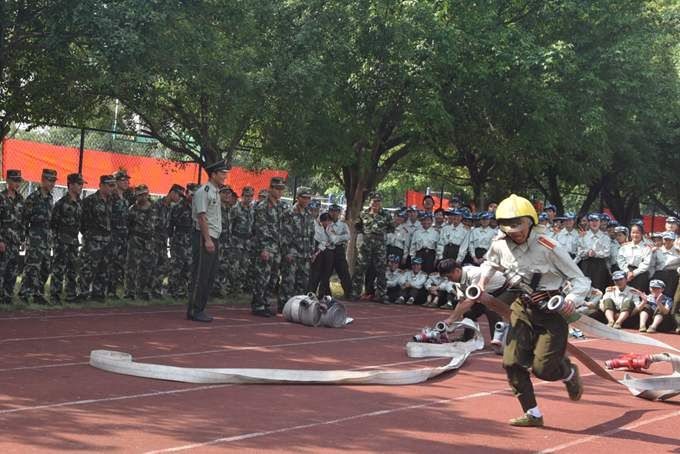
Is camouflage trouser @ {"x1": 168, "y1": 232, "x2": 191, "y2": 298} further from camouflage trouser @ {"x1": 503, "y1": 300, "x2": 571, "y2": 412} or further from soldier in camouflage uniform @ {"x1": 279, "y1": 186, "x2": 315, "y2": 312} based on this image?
camouflage trouser @ {"x1": 503, "y1": 300, "x2": 571, "y2": 412}

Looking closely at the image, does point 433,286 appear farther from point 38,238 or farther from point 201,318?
point 38,238

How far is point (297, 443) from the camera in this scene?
7.23 meters

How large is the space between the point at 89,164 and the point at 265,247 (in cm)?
660

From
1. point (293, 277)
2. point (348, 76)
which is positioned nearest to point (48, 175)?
point (293, 277)

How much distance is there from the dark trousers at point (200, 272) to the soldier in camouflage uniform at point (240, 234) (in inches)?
149

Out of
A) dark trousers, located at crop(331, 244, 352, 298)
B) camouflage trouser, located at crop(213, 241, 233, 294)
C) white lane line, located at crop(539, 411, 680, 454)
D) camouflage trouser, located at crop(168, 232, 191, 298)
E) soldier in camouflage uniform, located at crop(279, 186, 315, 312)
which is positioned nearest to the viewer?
white lane line, located at crop(539, 411, 680, 454)

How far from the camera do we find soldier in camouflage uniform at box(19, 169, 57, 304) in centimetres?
1472

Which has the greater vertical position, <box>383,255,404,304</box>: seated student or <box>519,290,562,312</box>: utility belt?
<box>383,255,404,304</box>: seated student

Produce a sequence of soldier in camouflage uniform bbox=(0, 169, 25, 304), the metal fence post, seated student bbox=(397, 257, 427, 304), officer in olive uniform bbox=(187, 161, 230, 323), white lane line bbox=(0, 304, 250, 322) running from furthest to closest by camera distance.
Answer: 1. seated student bbox=(397, 257, 427, 304)
2. the metal fence post
3. soldier in camouflage uniform bbox=(0, 169, 25, 304)
4. officer in olive uniform bbox=(187, 161, 230, 323)
5. white lane line bbox=(0, 304, 250, 322)

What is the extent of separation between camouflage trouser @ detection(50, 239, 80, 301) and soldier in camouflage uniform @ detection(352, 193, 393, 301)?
6.93 metres

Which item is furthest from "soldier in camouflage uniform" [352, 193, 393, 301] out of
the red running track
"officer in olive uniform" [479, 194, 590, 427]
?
"officer in olive uniform" [479, 194, 590, 427]

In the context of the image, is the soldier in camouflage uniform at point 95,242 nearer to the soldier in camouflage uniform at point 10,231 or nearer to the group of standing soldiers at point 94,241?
the group of standing soldiers at point 94,241

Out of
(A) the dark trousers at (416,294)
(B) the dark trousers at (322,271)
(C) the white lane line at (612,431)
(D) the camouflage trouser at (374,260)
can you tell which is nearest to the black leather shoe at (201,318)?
(B) the dark trousers at (322,271)

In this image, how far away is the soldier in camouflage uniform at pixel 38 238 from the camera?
14719 millimetres
